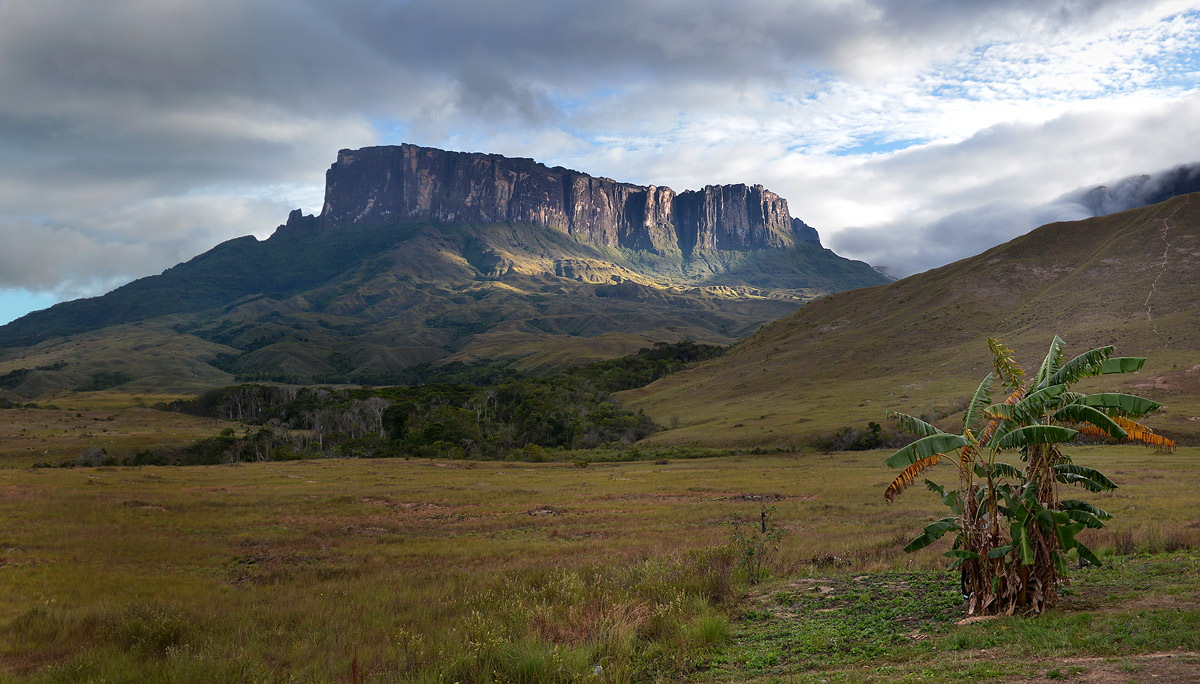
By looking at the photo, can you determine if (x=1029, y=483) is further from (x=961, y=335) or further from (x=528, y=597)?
(x=961, y=335)

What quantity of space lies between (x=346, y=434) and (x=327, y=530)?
256 feet

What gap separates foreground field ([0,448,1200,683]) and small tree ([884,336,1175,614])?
80cm

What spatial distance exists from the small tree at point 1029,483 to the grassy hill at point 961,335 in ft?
161

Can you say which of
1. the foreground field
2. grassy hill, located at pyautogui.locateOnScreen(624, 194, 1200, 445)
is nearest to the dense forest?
grassy hill, located at pyautogui.locateOnScreen(624, 194, 1200, 445)

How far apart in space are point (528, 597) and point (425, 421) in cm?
8090

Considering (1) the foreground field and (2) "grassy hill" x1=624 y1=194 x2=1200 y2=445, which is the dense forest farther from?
(1) the foreground field

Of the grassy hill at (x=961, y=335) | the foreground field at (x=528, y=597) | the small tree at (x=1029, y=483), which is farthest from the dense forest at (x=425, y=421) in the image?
the small tree at (x=1029, y=483)

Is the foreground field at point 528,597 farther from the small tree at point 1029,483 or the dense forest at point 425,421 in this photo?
the dense forest at point 425,421

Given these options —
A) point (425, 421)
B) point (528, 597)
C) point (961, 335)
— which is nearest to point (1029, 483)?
point (528, 597)

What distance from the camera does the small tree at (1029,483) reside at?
11.5 meters

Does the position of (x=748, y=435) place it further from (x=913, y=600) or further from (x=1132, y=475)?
(x=913, y=600)

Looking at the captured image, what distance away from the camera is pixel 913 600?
1322cm

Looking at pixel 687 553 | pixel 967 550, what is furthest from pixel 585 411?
pixel 967 550

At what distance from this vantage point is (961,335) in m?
102
